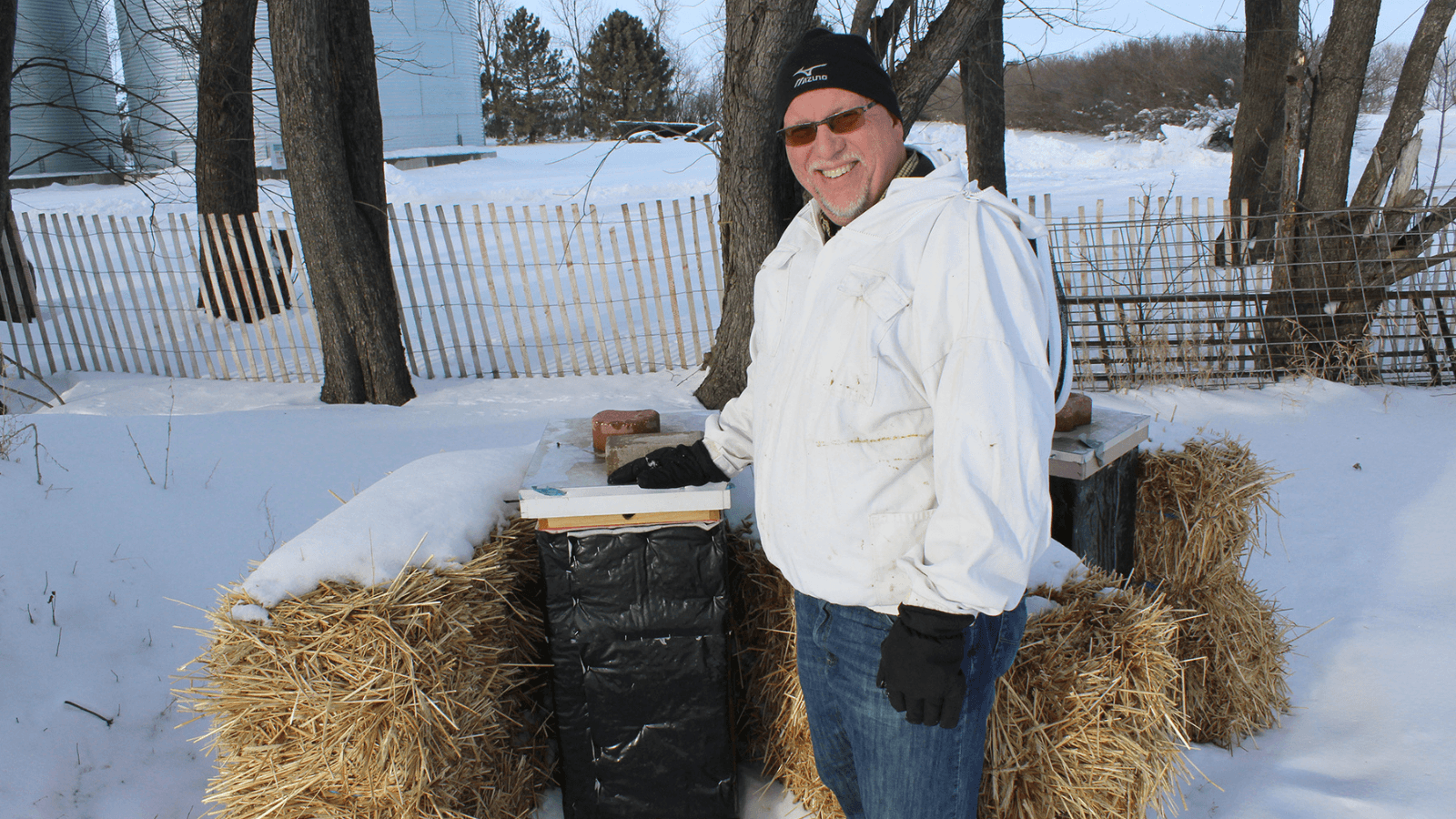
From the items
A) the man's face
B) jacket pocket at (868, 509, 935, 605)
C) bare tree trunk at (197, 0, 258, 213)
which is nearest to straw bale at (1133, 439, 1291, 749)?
jacket pocket at (868, 509, 935, 605)

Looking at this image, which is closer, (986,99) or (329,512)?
(329,512)

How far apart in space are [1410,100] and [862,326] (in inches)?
308

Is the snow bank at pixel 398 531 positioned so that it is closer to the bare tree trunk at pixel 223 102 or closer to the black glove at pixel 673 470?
the black glove at pixel 673 470

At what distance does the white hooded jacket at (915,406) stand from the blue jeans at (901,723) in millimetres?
86

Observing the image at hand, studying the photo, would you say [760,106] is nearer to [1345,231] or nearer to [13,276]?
[1345,231]

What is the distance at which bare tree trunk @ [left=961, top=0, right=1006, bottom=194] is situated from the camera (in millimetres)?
8562

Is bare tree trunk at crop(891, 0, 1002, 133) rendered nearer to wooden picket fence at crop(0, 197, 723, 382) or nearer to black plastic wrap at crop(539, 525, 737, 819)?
wooden picket fence at crop(0, 197, 723, 382)

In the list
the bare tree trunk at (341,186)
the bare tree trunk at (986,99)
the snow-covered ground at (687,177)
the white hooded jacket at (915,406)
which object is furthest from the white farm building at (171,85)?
the white hooded jacket at (915,406)

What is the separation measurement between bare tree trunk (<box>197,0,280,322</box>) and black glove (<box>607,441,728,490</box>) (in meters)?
7.67

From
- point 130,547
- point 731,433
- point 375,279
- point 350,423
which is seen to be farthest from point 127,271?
point 731,433

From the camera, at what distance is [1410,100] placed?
6973mm

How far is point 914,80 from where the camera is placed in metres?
4.86

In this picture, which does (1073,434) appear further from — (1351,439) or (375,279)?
(375,279)

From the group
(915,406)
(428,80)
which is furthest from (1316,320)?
(428,80)
